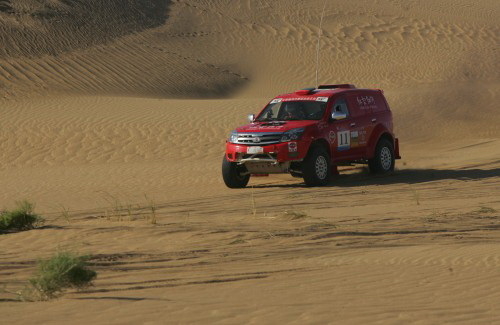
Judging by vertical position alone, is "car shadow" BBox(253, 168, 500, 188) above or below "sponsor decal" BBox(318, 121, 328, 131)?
below

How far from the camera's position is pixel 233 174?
48.9 feet

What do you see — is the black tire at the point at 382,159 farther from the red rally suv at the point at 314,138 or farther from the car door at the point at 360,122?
the car door at the point at 360,122

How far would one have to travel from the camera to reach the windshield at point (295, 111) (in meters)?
15.1

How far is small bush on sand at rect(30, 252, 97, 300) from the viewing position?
6.46 meters

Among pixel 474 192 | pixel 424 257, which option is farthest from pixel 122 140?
pixel 424 257

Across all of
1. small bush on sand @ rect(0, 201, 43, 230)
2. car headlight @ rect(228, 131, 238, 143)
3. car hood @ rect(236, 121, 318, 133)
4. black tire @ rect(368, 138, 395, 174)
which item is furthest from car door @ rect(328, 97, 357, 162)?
small bush on sand @ rect(0, 201, 43, 230)

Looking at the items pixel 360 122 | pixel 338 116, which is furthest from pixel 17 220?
pixel 360 122

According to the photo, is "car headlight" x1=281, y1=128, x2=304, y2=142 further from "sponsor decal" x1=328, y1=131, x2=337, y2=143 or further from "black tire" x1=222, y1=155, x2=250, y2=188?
"black tire" x1=222, y1=155, x2=250, y2=188

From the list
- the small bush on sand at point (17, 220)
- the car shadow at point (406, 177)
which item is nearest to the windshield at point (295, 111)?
the car shadow at point (406, 177)

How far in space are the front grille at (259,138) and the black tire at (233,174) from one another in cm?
48

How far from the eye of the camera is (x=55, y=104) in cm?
2730

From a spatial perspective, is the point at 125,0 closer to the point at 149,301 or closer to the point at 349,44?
the point at 349,44

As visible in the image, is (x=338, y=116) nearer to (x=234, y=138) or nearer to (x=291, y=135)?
(x=291, y=135)

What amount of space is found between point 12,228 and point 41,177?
737 centimetres
